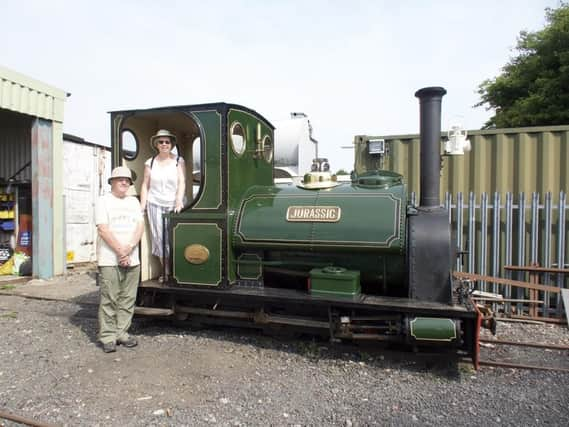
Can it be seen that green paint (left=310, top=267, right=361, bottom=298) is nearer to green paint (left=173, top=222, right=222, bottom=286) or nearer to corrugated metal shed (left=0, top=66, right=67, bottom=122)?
green paint (left=173, top=222, right=222, bottom=286)

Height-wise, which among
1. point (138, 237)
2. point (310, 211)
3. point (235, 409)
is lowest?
point (235, 409)

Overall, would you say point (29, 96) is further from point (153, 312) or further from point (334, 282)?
point (334, 282)

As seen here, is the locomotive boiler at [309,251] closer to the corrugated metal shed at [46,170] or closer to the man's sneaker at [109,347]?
the man's sneaker at [109,347]

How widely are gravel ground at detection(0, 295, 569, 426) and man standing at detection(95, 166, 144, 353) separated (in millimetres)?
264

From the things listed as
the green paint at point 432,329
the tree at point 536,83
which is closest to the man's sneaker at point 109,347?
the green paint at point 432,329

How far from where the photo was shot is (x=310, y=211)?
4.32 metres

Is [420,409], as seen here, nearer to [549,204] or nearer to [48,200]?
[549,204]

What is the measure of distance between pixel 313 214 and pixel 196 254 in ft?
4.37

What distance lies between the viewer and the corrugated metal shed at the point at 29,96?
7.65 m

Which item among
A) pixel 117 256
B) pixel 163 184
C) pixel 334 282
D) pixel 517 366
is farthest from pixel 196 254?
pixel 517 366

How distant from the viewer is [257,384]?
3549 millimetres

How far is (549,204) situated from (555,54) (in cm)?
1479

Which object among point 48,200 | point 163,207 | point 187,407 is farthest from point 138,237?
point 48,200

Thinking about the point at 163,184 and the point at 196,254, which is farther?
the point at 163,184
